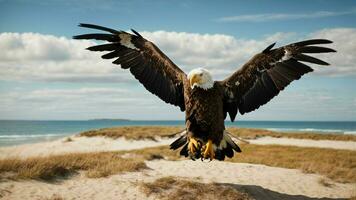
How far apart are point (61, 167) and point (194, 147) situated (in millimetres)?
7545

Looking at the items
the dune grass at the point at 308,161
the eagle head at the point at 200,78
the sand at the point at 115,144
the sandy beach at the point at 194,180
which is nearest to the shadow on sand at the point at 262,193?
the sandy beach at the point at 194,180

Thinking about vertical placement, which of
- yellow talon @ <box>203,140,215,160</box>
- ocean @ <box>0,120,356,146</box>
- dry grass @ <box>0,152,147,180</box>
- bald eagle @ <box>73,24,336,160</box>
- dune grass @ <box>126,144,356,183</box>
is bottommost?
ocean @ <box>0,120,356,146</box>

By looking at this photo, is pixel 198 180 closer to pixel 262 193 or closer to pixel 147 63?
pixel 262 193

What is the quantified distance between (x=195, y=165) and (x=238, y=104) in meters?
8.68

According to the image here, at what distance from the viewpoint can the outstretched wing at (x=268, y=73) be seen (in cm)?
677

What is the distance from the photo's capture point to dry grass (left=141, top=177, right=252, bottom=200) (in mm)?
10977

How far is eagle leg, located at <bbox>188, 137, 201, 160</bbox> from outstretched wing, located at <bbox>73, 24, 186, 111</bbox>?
0.96 m

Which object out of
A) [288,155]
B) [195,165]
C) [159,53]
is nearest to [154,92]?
[159,53]

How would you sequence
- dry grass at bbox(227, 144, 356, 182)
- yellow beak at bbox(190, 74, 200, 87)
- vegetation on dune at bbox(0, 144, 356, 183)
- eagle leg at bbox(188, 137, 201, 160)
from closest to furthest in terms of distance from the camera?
yellow beak at bbox(190, 74, 200, 87), eagle leg at bbox(188, 137, 201, 160), vegetation on dune at bbox(0, 144, 356, 183), dry grass at bbox(227, 144, 356, 182)

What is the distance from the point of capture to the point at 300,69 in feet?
22.2

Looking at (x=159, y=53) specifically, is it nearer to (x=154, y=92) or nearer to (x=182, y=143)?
(x=154, y=92)

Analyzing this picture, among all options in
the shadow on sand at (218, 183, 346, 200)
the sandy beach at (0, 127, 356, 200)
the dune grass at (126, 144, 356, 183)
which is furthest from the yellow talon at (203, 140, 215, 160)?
the dune grass at (126, 144, 356, 183)

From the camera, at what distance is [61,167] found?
12609 mm

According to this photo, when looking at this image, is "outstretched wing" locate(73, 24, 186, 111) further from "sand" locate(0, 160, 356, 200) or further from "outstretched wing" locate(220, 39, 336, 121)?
"sand" locate(0, 160, 356, 200)
